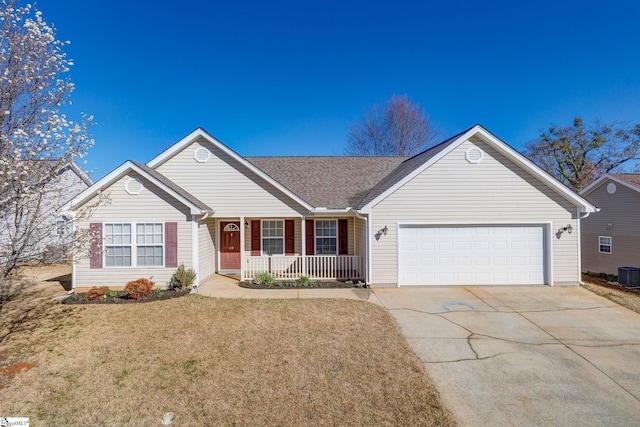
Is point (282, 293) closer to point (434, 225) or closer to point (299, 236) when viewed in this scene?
point (299, 236)

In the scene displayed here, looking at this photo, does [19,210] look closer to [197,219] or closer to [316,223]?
[197,219]

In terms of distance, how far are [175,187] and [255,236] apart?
3785 millimetres

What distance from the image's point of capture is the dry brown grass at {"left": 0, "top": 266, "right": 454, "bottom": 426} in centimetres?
425

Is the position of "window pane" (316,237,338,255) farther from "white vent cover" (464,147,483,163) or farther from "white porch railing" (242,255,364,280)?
"white vent cover" (464,147,483,163)

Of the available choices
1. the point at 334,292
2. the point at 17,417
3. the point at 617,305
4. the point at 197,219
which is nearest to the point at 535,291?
the point at 617,305

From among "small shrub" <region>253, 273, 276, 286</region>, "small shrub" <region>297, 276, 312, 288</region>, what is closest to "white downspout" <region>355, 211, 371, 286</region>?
"small shrub" <region>297, 276, 312, 288</region>

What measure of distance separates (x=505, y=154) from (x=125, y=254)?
13.5m

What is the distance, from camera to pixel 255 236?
13.7 m

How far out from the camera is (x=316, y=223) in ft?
45.1

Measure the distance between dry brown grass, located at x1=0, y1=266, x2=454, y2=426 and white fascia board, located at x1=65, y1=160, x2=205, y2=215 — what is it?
3859mm

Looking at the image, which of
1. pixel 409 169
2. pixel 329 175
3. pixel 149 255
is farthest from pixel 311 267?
pixel 149 255

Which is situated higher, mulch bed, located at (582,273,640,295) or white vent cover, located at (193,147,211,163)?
white vent cover, located at (193,147,211,163)

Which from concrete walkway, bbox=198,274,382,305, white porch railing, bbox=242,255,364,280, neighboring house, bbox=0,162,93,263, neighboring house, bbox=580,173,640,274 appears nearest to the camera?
neighboring house, bbox=0,162,93,263

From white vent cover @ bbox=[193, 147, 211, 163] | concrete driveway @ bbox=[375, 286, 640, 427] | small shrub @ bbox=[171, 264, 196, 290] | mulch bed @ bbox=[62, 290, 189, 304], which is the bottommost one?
concrete driveway @ bbox=[375, 286, 640, 427]
